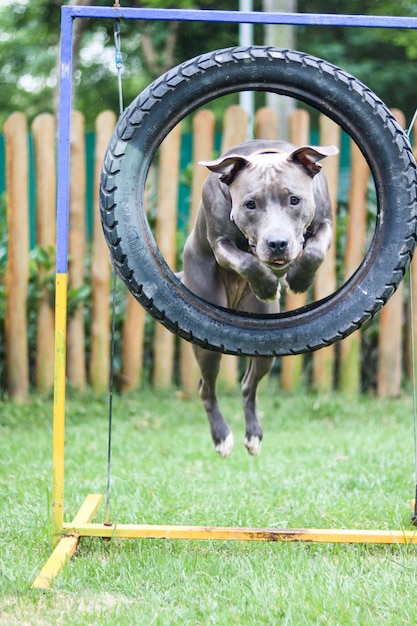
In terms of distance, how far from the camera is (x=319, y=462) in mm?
4902

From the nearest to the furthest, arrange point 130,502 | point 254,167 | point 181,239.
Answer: point 254,167 → point 130,502 → point 181,239

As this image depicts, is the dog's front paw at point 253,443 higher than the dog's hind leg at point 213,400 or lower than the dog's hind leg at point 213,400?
lower

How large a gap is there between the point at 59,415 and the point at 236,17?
5.68 ft

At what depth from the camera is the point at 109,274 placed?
6598mm

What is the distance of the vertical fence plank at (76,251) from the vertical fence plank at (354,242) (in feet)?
6.93

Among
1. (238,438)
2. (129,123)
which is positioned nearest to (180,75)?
(129,123)

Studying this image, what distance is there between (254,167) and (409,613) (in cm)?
168

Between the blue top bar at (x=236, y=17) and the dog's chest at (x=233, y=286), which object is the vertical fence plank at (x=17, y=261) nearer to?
the dog's chest at (x=233, y=286)

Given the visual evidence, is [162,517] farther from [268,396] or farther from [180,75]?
[268,396]

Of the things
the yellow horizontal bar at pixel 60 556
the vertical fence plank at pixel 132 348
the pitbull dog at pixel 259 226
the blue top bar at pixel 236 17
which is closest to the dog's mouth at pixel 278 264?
the pitbull dog at pixel 259 226

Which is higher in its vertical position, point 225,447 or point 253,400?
point 253,400

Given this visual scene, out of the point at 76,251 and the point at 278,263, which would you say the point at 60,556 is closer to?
the point at 278,263

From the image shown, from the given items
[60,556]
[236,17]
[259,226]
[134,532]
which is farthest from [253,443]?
[236,17]

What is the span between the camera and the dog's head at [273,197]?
298 centimetres
